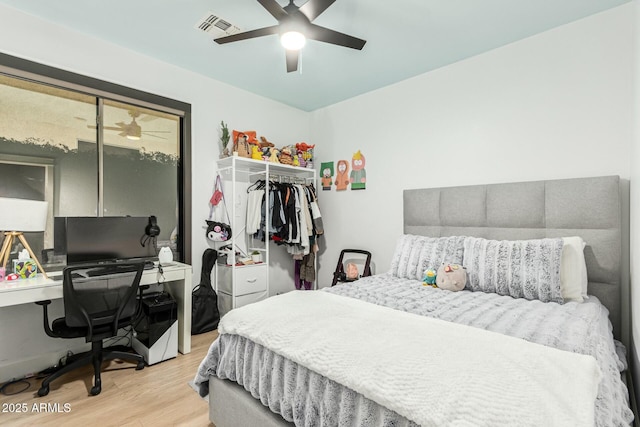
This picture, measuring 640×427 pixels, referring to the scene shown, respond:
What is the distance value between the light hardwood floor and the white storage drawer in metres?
0.90

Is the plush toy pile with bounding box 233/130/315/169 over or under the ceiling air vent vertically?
under

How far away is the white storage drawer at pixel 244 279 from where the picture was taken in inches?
124

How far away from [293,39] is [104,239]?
2.08m

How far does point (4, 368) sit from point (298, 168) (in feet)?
9.82

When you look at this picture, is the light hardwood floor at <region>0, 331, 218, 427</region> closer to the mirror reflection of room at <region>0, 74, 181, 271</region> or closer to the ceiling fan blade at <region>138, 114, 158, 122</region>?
the mirror reflection of room at <region>0, 74, 181, 271</region>

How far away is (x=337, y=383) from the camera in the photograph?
1.10m

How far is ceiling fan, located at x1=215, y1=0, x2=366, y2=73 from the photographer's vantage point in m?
1.80

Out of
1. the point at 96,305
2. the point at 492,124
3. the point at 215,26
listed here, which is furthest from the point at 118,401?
the point at 492,124

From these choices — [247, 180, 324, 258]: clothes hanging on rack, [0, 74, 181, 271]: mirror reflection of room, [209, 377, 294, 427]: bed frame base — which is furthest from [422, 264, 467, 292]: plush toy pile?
[0, 74, 181, 271]: mirror reflection of room

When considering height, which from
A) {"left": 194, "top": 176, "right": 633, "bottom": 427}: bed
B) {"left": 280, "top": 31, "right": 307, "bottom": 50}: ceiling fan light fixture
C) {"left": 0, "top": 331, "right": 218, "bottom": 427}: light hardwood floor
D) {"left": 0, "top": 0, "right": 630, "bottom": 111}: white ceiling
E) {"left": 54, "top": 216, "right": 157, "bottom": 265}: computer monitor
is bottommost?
{"left": 0, "top": 331, "right": 218, "bottom": 427}: light hardwood floor

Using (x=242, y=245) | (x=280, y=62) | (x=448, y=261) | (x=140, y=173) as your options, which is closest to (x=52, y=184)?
(x=140, y=173)

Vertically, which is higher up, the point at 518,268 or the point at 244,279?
the point at 518,268

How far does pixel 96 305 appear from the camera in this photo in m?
2.07

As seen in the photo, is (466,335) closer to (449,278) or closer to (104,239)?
(449,278)
